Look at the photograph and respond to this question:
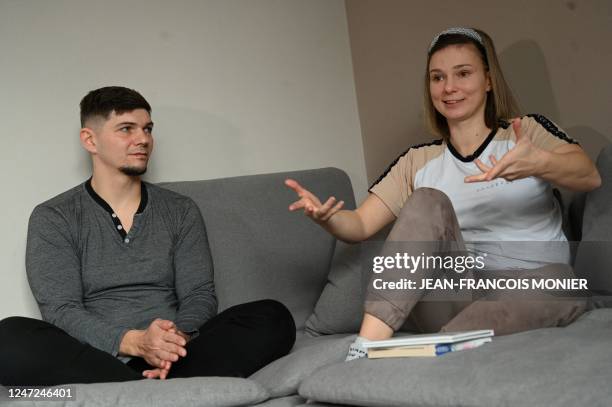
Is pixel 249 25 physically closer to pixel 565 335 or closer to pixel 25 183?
pixel 25 183

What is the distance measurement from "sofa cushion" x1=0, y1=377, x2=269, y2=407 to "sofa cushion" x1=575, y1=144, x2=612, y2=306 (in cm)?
103

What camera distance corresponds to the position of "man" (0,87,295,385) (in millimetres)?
2117

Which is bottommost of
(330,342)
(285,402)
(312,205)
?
(285,402)

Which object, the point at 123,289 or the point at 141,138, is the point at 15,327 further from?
the point at 141,138

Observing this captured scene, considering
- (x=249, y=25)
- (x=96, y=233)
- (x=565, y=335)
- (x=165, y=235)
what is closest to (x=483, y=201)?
(x=565, y=335)

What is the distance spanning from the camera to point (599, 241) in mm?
2297

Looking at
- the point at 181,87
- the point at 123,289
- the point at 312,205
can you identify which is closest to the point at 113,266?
the point at 123,289

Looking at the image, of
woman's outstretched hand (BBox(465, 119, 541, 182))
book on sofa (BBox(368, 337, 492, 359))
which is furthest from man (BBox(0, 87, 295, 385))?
woman's outstretched hand (BBox(465, 119, 541, 182))

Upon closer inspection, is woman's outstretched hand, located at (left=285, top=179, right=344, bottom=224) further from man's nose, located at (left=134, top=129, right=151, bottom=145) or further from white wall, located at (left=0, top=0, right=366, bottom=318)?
white wall, located at (left=0, top=0, right=366, bottom=318)

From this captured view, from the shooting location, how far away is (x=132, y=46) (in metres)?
3.07

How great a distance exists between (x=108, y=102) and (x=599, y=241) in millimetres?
1654

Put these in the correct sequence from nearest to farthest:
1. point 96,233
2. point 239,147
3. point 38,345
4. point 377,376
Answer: point 377,376
point 38,345
point 96,233
point 239,147

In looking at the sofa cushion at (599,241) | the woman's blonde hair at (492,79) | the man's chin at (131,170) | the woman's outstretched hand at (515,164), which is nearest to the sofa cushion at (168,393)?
the woman's outstretched hand at (515,164)

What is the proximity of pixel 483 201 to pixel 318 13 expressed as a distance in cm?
165
